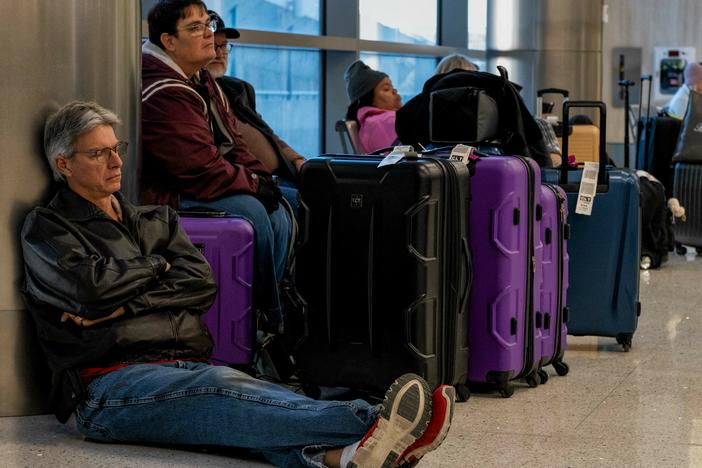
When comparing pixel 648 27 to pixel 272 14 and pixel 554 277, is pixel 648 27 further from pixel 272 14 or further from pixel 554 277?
pixel 554 277

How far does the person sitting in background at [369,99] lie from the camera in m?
6.33

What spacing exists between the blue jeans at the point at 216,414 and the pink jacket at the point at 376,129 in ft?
9.75

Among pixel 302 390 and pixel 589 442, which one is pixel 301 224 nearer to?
pixel 302 390

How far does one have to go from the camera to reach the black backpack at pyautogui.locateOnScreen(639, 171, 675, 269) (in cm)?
762

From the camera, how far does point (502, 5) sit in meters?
12.1

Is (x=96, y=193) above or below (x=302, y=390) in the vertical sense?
above

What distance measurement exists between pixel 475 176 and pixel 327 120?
6168 mm

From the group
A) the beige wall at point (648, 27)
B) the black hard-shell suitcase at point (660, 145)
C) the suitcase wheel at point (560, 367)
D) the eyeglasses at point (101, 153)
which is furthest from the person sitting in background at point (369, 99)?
the beige wall at point (648, 27)

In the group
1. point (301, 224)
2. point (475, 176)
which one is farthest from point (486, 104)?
point (301, 224)

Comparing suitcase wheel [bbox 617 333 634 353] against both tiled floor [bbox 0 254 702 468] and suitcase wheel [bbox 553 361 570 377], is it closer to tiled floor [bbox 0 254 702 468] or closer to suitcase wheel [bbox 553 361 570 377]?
tiled floor [bbox 0 254 702 468]

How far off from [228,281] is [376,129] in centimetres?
236

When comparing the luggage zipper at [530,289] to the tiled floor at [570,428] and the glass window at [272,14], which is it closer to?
the tiled floor at [570,428]

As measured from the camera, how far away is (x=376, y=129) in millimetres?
6281

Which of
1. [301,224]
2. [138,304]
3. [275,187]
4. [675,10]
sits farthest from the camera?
[675,10]
